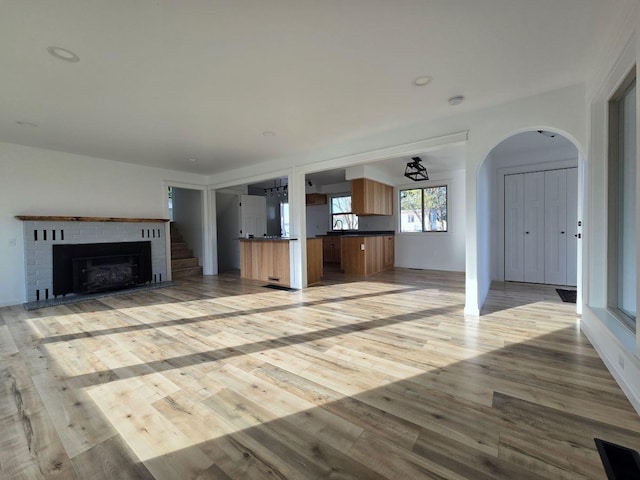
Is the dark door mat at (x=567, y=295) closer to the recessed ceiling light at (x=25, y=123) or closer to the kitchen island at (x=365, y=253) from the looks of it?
the kitchen island at (x=365, y=253)

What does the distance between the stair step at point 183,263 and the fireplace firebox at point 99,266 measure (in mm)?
1100

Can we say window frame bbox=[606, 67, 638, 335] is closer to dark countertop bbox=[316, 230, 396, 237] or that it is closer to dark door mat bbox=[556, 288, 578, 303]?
dark door mat bbox=[556, 288, 578, 303]

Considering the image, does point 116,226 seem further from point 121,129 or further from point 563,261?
point 563,261

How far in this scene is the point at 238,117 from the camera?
350cm

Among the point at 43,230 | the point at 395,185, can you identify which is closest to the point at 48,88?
the point at 43,230

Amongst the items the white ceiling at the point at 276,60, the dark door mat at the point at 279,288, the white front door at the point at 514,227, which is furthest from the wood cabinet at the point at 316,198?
the white ceiling at the point at 276,60

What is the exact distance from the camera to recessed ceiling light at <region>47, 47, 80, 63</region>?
83.9 inches

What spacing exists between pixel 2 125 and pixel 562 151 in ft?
27.5

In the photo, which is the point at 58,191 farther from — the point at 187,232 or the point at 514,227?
the point at 514,227

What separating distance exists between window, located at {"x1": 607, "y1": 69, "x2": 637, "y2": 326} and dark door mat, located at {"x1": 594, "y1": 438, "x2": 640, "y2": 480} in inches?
49.4

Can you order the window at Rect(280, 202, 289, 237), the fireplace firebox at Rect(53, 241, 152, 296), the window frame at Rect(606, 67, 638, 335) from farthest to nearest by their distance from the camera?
the window at Rect(280, 202, 289, 237), the fireplace firebox at Rect(53, 241, 152, 296), the window frame at Rect(606, 67, 638, 335)

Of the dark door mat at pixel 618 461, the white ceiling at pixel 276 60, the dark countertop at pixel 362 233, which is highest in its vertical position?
the white ceiling at pixel 276 60

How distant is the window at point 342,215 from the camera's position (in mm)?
8703

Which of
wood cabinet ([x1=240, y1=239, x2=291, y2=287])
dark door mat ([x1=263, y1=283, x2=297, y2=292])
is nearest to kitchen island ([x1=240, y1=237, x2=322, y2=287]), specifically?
→ wood cabinet ([x1=240, y1=239, x2=291, y2=287])
